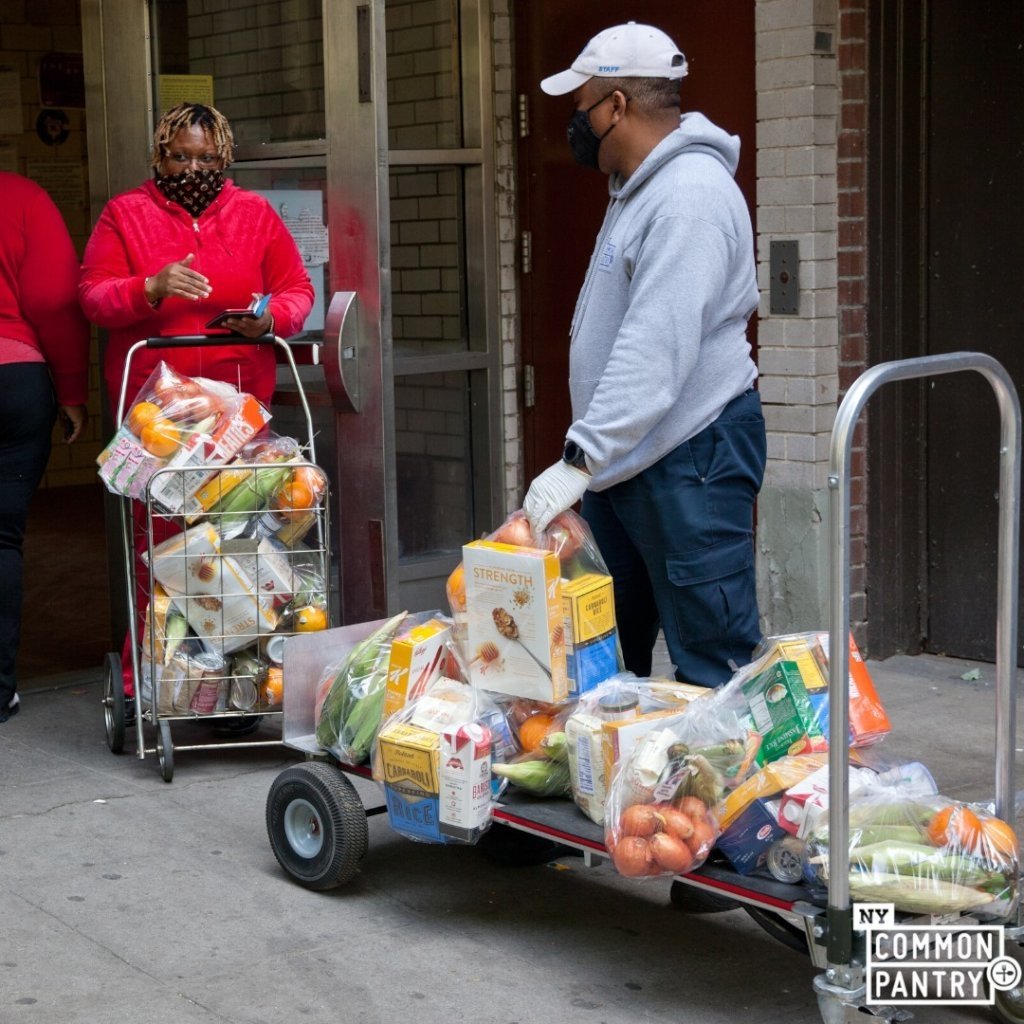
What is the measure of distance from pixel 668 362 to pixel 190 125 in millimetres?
2132

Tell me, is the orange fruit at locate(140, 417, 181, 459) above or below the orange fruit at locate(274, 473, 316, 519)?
above

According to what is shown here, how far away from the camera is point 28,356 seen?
18.3 ft

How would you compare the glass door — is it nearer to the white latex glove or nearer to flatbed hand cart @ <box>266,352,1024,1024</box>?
flatbed hand cart @ <box>266,352,1024,1024</box>

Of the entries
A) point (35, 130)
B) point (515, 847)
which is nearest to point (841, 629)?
point (515, 847)

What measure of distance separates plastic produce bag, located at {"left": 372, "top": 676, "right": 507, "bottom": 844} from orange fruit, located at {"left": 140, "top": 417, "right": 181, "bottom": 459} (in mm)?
1368

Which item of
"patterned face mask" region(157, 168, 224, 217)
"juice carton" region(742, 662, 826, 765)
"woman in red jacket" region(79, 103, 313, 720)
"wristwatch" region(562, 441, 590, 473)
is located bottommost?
"juice carton" region(742, 662, 826, 765)

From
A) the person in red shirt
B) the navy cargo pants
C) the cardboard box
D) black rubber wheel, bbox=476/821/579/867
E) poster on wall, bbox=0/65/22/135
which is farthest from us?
poster on wall, bbox=0/65/22/135

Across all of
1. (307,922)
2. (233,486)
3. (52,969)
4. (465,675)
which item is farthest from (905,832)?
(233,486)

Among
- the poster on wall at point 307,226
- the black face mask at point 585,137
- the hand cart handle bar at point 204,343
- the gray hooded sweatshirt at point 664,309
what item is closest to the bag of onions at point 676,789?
the gray hooded sweatshirt at point 664,309

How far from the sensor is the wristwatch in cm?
381

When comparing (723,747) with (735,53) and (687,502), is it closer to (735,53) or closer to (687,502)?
(687,502)

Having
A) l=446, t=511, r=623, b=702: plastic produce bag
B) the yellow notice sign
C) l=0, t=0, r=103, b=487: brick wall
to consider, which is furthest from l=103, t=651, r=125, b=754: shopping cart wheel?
l=0, t=0, r=103, b=487: brick wall

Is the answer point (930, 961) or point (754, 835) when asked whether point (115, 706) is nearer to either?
point (754, 835)

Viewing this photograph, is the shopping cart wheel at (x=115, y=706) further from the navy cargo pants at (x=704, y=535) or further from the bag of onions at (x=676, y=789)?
the bag of onions at (x=676, y=789)
